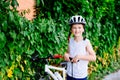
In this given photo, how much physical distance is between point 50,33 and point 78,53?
1447mm

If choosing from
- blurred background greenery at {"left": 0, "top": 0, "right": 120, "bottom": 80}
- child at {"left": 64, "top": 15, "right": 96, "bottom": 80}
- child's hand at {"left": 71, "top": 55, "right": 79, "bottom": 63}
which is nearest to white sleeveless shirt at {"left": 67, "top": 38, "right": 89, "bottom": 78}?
child at {"left": 64, "top": 15, "right": 96, "bottom": 80}

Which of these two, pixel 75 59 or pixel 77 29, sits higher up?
pixel 77 29

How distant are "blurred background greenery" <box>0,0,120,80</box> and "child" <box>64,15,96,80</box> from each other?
868 mm

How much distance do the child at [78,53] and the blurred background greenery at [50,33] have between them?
2.85 feet

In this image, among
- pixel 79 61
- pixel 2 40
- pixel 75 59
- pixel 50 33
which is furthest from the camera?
pixel 50 33

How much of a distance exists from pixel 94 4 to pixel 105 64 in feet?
5.47

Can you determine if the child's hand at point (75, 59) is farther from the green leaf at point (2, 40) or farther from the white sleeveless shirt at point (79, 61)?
the green leaf at point (2, 40)

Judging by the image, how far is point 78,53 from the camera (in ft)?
14.9

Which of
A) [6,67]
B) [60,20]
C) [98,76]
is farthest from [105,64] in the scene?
[6,67]

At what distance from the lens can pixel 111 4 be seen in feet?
27.4

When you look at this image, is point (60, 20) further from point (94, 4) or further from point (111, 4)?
point (111, 4)

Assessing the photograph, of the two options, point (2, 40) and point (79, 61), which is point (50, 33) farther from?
point (79, 61)

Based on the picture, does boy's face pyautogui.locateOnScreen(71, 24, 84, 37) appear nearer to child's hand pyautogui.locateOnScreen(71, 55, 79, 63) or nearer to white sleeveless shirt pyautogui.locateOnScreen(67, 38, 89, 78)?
white sleeveless shirt pyautogui.locateOnScreen(67, 38, 89, 78)

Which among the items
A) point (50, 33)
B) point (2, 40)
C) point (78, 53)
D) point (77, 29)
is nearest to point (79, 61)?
point (78, 53)
